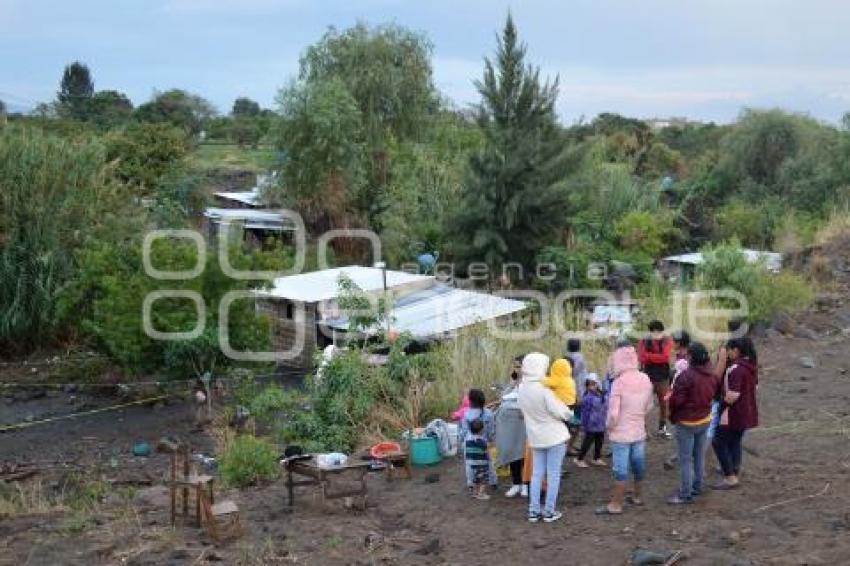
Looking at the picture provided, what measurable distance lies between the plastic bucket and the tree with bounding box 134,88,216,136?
152 feet

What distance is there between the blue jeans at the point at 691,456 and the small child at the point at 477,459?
1.64 meters

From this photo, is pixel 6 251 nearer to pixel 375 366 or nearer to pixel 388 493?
pixel 375 366

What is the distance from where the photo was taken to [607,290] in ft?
71.8

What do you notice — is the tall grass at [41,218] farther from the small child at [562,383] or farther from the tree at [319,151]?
the small child at [562,383]

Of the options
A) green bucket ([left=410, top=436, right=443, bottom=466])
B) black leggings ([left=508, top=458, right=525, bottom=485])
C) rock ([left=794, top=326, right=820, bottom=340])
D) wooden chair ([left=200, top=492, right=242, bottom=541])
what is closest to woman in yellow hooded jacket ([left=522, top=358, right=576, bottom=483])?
black leggings ([left=508, top=458, right=525, bottom=485])

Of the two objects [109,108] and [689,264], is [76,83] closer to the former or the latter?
[109,108]

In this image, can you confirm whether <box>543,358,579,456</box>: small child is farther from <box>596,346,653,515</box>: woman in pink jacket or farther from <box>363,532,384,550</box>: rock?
<box>363,532,384,550</box>: rock

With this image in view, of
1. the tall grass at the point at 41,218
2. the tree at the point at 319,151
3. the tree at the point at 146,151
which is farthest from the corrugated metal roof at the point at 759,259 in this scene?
the tree at the point at 146,151

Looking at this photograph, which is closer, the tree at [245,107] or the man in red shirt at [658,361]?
the man in red shirt at [658,361]

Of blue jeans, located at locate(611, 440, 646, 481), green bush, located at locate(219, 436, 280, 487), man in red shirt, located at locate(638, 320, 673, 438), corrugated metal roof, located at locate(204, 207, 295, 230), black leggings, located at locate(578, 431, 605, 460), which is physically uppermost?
corrugated metal roof, located at locate(204, 207, 295, 230)

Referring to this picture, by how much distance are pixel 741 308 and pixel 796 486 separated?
27.0 feet

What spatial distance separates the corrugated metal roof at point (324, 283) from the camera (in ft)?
57.7

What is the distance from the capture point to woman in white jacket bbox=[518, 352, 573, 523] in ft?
22.0

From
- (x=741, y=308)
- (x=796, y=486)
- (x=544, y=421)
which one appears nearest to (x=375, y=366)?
(x=544, y=421)
